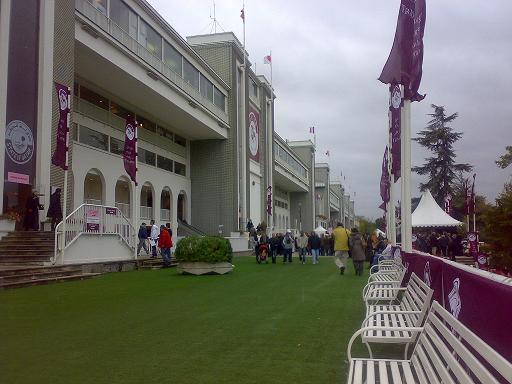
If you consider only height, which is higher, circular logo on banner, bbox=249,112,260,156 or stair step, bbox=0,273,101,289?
circular logo on banner, bbox=249,112,260,156

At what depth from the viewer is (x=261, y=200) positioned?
49.0 metres

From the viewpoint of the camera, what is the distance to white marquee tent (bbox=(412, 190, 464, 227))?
105 ft

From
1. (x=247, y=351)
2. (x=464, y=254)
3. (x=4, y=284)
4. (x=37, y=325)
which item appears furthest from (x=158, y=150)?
(x=247, y=351)

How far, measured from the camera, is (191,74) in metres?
34.2

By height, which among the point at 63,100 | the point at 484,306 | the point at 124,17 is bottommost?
the point at 484,306

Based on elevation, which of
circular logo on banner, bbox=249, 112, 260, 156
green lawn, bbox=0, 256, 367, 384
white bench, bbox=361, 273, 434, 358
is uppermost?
circular logo on banner, bbox=249, 112, 260, 156

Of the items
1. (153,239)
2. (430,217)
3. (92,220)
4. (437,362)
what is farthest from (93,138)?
(437,362)

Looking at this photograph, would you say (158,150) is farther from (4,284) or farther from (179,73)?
(4,284)

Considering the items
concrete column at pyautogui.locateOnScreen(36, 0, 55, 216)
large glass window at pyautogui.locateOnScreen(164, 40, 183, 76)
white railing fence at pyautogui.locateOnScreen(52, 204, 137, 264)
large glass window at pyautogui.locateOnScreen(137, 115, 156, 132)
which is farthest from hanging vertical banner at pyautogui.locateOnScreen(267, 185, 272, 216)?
concrete column at pyautogui.locateOnScreen(36, 0, 55, 216)

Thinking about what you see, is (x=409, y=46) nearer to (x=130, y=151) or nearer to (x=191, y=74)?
(x=130, y=151)

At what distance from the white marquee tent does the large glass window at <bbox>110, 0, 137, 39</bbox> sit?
19.3 m

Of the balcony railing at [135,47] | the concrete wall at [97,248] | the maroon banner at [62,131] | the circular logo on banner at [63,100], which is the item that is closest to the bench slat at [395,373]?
the concrete wall at [97,248]

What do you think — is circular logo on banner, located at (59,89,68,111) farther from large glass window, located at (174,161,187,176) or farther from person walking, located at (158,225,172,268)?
large glass window, located at (174,161,187,176)

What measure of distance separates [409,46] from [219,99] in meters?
30.2
